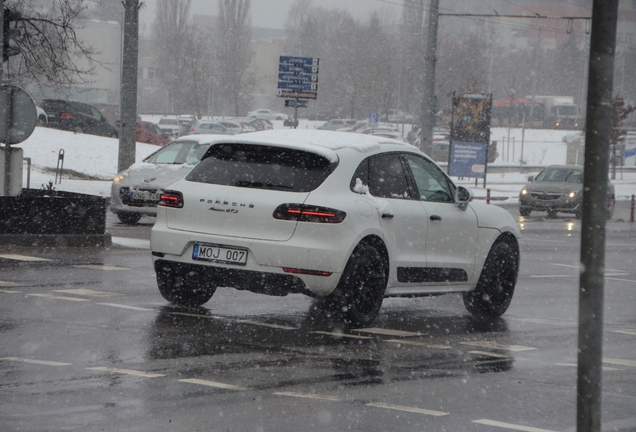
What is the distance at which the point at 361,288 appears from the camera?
30.0 ft

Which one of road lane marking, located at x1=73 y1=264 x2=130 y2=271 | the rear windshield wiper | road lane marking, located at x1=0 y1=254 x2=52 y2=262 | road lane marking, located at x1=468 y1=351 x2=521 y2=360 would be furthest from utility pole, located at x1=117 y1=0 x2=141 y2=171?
road lane marking, located at x1=468 y1=351 x2=521 y2=360

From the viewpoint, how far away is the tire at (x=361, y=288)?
8.96 meters

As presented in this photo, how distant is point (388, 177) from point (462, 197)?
0.95 m

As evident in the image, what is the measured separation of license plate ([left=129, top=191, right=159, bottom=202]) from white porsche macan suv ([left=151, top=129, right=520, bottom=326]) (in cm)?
852

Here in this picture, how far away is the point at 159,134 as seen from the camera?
4997 cm

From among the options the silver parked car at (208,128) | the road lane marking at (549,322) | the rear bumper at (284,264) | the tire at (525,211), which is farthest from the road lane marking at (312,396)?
the silver parked car at (208,128)

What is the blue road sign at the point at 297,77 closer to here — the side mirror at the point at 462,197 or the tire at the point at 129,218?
the tire at the point at 129,218

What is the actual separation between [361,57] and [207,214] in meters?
92.1

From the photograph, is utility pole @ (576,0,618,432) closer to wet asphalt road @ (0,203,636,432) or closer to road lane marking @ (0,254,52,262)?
wet asphalt road @ (0,203,636,432)

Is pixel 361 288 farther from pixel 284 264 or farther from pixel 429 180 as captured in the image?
pixel 429 180

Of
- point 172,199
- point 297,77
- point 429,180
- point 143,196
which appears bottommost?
point 143,196

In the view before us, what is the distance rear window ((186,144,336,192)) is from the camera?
9023 millimetres

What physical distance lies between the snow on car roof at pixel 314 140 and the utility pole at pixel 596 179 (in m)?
5.41

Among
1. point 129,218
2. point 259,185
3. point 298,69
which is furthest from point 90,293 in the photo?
point 298,69
